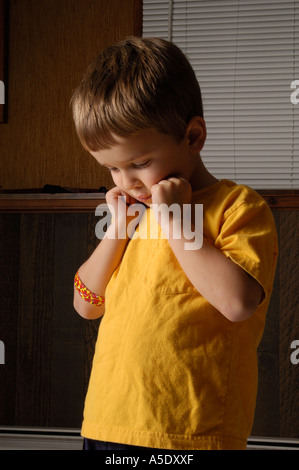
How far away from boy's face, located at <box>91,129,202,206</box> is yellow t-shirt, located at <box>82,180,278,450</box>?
0.21ft

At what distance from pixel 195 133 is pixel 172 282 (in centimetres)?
21

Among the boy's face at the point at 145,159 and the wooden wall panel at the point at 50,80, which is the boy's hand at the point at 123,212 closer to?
the boy's face at the point at 145,159

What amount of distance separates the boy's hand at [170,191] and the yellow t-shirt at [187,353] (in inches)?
1.9

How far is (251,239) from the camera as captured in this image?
2.35 feet

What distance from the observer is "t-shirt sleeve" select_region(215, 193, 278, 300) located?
71 cm

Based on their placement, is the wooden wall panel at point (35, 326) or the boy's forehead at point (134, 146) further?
the wooden wall panel at point (35, 326)

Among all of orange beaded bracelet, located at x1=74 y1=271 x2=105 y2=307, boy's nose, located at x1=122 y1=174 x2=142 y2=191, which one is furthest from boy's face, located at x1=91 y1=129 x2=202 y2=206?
orange beaded bracelet, located at x1=74 y1=271 x2=105 y2=307

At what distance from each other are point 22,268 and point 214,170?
75 cm

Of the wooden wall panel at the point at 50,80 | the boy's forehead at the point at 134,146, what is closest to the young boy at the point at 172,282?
the boy's forehead at the point at 134,146

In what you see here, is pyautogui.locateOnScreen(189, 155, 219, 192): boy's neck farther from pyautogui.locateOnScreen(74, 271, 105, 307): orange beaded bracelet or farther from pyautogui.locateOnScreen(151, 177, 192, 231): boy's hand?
pyautogui.locateOnScreen(74, 271, 105, 307): orange beaded bracelet

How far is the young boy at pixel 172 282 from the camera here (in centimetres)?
71

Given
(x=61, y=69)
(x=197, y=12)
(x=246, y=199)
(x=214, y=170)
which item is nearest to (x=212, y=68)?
(x=197, y=12)

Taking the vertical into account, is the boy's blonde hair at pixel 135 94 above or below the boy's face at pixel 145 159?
above

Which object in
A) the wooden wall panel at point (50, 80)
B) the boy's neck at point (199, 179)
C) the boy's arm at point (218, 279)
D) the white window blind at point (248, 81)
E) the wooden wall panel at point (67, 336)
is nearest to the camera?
the boy's arm at point (218, 279)
